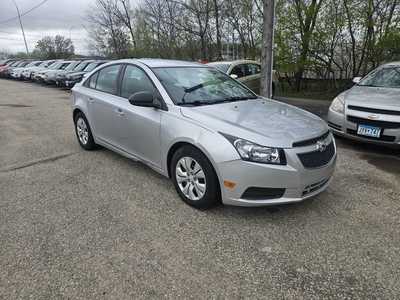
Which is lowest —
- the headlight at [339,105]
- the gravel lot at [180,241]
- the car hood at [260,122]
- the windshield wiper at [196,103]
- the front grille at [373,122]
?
the gravel lot at [180,241]

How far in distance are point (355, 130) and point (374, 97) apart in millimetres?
720

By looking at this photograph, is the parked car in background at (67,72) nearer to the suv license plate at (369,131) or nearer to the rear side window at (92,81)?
the rear side window at (92,81)

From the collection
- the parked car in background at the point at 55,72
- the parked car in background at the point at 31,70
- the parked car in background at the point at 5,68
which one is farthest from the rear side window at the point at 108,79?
the parked car in background at the point at 5,68

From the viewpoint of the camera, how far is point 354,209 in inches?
125

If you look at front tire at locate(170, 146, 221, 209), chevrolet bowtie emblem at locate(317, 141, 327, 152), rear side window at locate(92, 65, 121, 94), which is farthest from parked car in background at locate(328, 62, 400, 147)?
rear side window at locate(92, 65, 121, 94)

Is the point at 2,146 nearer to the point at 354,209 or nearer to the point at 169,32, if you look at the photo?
the point at 354,209

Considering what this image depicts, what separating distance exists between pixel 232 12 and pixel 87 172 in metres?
13.4

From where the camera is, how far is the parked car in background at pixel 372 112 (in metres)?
4.49

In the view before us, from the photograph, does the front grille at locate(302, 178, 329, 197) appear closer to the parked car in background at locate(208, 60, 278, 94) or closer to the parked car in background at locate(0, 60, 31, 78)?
the parked car in background at locate(208, 60, 278, 94)

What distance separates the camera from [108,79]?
4402 mm

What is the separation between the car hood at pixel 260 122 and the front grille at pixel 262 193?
1.35ft

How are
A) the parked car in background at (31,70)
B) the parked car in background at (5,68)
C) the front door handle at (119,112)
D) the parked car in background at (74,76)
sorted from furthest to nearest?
the parked car in background at (5,68) < the parked car in background at (31,70) < the parked car in background at (74,76) < the front door handle at (119,112)

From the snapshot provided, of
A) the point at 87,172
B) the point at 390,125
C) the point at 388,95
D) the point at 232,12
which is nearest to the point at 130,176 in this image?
the point at 87,172

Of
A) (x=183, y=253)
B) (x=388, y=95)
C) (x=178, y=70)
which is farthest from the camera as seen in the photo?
(x=388, y=95)
